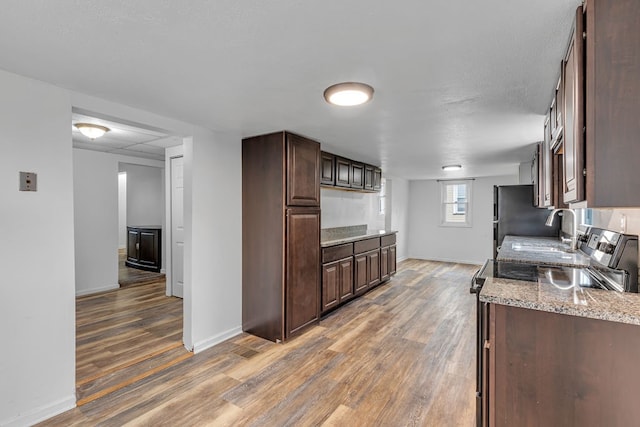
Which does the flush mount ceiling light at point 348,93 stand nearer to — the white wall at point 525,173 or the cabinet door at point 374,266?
the cabinet door at point 374,266

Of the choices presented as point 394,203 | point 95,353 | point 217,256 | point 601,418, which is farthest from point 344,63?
point 394,203

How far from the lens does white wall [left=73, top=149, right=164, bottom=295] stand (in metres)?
4.73

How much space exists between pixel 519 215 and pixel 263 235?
3494mm

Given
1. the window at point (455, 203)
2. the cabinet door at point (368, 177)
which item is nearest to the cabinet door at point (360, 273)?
the cabinet door at point (368, 177)

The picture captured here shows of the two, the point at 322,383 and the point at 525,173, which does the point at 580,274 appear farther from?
the point at 525,173

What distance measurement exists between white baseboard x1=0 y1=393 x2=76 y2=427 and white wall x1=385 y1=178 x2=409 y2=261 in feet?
20.0

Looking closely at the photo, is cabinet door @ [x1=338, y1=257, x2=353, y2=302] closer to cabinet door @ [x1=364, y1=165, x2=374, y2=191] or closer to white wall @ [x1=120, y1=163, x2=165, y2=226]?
cabinet door @ [x1=364, y1=165, x2=374, y2=191]

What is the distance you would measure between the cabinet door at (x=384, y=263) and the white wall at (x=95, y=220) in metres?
4.52

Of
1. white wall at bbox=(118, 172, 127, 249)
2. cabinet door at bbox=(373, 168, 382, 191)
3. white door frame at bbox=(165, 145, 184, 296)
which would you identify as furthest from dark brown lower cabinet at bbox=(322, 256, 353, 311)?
white wall at bbox=(118, 172, 127, 249)

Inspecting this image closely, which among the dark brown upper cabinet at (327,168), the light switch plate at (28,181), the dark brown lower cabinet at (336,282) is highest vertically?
the dark brown upper cabinet at (327,168)

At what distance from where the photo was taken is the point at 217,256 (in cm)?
316

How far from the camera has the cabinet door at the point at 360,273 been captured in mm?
4449

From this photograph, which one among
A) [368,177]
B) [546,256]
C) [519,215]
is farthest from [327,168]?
[519,215]

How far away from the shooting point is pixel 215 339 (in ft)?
10.2
